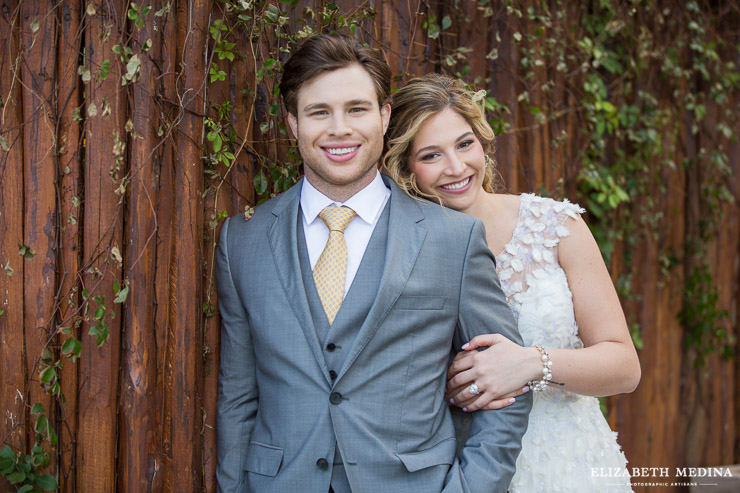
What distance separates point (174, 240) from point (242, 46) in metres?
0.77

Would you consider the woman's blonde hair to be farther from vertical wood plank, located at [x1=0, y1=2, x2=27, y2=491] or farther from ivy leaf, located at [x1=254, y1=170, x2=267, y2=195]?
vertical wood plank, located at [x1=0, y1=2, x2=27, y2=491]

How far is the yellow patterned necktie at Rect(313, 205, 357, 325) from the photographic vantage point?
2.25m

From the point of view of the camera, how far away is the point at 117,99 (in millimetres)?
2268

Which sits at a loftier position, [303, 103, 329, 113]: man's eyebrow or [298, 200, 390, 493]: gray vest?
[303, 103, 329, 113]: man's eyebrow

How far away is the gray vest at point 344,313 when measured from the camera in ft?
7.10

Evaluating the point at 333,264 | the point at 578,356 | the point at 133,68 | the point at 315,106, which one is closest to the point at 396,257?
the point at 333,264

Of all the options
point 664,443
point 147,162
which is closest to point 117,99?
point 147,162

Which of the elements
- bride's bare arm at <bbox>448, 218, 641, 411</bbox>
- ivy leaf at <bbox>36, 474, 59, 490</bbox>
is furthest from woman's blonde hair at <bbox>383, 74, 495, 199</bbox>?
ivy leaf at <bbox>36, 474, 59, 490</bbox>

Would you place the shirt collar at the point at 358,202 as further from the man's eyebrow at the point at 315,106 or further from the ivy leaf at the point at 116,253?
the ivy leaf at the point at 116,253

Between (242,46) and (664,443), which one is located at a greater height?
(242,46)

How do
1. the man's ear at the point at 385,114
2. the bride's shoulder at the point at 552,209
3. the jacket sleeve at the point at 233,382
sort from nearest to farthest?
1. the jacket sleeve at the point at 233,382
2. the man's ear at the point at 385,114
3. the bride's shoulder at the point at 552,209

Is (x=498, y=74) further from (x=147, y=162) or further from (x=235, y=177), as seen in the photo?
(x=147, y=162)

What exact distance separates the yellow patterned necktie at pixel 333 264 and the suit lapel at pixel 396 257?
139mm

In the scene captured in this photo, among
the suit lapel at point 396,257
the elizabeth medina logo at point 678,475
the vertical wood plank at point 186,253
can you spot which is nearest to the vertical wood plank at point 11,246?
the vertical wood plank at point 186,253
